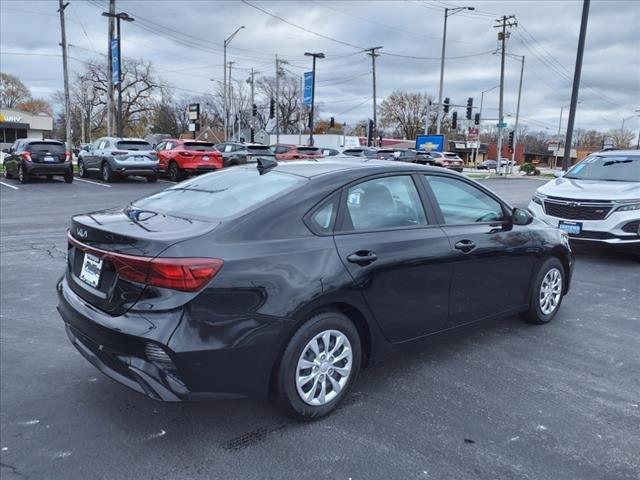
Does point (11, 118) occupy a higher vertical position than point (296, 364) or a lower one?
higher

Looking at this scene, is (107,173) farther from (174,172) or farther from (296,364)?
(296,364)

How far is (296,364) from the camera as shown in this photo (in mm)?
3018

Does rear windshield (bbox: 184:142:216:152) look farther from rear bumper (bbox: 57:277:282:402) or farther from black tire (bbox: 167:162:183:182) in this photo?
rear bumper (bbox: 57:277:282:402)

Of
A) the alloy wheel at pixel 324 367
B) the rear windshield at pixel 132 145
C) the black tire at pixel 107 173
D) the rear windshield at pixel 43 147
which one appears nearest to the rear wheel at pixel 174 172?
the rear windshield at pixel 132 145

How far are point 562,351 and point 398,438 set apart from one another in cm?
211

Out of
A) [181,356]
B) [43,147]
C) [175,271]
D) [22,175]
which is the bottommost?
[22,175]

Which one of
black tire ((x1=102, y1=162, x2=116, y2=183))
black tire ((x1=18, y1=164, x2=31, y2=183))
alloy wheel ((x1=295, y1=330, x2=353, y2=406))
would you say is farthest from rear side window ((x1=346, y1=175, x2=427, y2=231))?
black tire ((x1=18, y1=164, x2=31, y2=183))

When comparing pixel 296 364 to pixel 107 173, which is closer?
pixel 296 364

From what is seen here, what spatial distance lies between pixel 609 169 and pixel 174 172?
54.6ft

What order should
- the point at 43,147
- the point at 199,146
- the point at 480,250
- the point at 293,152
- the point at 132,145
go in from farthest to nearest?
the point at 293,152 → the point at 199,146 → the point at 132,145 → the point at 43,147 → the point at 480,250

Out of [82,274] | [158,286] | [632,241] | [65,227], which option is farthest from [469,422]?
[65,227]

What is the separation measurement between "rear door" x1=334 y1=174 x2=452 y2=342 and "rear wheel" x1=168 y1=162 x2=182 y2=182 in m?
18.5

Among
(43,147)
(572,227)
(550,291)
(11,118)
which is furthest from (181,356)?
(11,118)

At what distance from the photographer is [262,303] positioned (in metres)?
2.83
